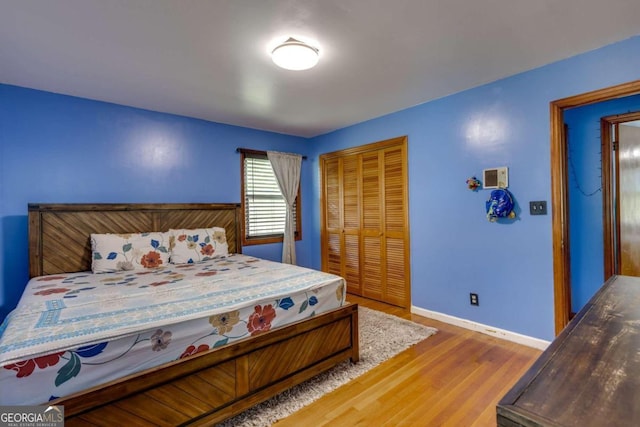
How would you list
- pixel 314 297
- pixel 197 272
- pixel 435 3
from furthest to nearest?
pixel 197 272, pixel 314 297, pixel 435 3

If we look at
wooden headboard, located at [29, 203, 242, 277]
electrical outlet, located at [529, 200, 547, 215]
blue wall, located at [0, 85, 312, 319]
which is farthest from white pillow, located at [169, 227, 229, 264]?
electrical outlet, located at [529, 200, 547, 215]

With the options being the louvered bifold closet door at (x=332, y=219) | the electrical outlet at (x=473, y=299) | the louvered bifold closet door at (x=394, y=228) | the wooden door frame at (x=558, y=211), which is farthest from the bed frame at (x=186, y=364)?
the louvered bifold closet door at (x=332, y=219)

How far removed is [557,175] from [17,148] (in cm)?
467

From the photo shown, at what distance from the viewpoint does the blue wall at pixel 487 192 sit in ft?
8.26

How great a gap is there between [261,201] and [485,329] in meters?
3.13

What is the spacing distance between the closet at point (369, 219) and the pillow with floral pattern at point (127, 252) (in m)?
2.33

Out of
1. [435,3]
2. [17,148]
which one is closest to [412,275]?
[435,3]

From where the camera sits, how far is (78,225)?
2.97m

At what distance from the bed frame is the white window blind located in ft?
4.93

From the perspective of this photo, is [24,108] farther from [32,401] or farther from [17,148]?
[32,401]

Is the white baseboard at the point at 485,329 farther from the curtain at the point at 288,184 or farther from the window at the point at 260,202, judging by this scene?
the window at the point at 260,202

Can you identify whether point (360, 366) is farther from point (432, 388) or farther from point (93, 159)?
point (93, 159)

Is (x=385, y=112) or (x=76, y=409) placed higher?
(x=385, y=112)

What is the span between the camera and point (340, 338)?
2.30m
